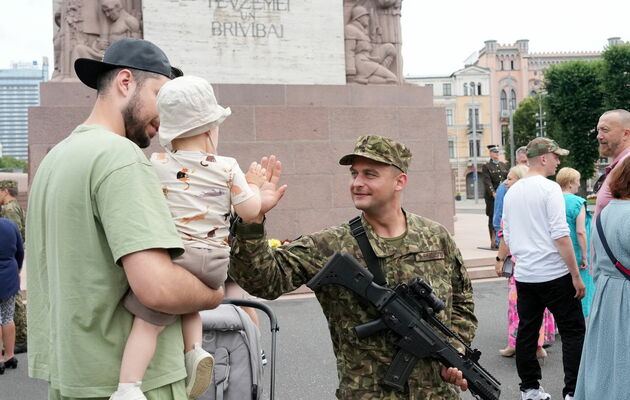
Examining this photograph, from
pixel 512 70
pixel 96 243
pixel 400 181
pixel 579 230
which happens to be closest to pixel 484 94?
pixel 512 70

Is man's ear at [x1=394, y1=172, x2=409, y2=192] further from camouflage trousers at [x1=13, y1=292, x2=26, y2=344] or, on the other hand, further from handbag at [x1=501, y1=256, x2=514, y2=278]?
camouflage trousers at [x1=13, y1=292, x2=26, y2=344]

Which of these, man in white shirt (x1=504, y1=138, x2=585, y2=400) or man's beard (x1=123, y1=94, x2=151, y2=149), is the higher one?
man's beard (x1=123, y1=94, x2=151, y2=149)

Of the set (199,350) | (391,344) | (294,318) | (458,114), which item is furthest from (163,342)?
(458,114)

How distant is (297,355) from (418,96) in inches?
284

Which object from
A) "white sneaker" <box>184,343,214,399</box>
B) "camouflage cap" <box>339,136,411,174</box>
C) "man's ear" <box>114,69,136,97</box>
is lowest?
"white sneaker" <box>184,343,214,399</box>

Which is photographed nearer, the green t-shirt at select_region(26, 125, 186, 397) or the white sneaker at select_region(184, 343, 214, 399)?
the green t-shirt at select_region(26, 125, 186, 397)

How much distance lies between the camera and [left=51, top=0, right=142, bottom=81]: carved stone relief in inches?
420

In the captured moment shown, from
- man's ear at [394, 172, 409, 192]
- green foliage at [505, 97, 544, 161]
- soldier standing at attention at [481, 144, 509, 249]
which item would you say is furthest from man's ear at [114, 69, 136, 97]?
green foliage at [505, 97, 544, 161]

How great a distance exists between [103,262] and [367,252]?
1209mm

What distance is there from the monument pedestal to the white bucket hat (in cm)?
840

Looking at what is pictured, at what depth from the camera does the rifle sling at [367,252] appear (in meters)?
2.56

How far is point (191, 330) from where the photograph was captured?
1.96 metres

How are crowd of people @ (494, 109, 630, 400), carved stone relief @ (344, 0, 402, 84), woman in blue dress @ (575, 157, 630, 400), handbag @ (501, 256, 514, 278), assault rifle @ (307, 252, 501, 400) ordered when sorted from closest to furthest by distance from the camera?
assault rifle @ (307, 252, 501, 400)
woman in blue dress @ (575, 157, 630, 400)
crowd of people @ (494, 109, 630, 400)
handbag @ (501, 256, 514, 278)
carved stone relief @ (344, 0, 402, 84)

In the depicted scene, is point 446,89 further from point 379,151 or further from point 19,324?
point 379,151
